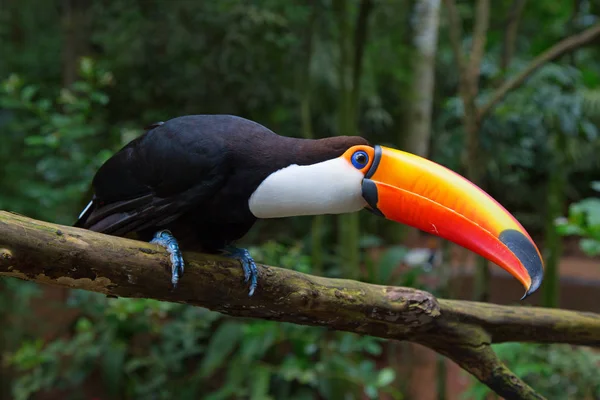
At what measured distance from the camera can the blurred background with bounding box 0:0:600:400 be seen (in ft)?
10.1

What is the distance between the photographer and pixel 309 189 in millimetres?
1493

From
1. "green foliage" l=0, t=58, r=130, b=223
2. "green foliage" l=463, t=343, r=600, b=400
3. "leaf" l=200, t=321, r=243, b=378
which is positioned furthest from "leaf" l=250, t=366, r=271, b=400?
"green foliage" l=0, t=58, r=130, b=223

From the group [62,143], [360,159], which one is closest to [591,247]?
[360,159]

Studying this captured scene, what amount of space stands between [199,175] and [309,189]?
296 millimetres

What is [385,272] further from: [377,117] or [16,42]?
[16,42]

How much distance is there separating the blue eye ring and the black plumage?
0.11 feet

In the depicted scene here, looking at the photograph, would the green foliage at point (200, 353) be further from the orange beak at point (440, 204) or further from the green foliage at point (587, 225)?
the orange beak at point (440, 204)

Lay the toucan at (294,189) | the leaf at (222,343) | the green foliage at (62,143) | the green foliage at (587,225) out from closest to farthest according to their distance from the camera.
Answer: the toucan at (294,189), the green foliage at (587,225), the green foliage at (62,143), the leaf at (222,343)

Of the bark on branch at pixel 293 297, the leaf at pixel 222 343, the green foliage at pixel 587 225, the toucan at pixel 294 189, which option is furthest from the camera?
the leaf at pixel 222 343

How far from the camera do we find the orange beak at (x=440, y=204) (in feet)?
4.84

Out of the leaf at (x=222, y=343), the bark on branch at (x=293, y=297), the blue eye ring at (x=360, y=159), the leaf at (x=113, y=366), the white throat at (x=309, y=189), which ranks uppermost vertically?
the blue eye ring at (x=360, y=159)

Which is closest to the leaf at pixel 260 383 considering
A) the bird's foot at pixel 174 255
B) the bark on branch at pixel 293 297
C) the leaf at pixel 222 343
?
the leaf at pixel 222 343

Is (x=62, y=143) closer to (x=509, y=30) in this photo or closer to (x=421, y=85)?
(x=509, y=30)

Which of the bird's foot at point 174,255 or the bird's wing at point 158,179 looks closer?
the bird's foot at point 174,255
